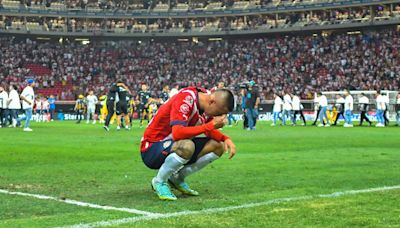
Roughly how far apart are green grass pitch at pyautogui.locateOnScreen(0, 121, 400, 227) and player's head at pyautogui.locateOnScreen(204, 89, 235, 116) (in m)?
1.06

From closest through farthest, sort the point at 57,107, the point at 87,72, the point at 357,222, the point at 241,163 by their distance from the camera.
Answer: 1. the point at 357,222
2. the point at 241,163
3. the point at 57,107
4. the point at 87,72

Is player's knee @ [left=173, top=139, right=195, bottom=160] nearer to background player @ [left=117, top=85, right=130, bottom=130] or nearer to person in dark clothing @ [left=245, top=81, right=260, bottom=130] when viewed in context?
background player @ [left=117, top=85, right=130, bottom=130]

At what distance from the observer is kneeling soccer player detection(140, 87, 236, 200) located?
7.58 meters

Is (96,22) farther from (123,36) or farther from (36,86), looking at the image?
(36,86)

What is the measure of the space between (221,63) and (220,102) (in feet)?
207

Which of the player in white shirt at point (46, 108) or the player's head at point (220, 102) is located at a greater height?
the player's head at point (220, 102)

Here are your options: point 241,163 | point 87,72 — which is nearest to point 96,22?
point 87,72

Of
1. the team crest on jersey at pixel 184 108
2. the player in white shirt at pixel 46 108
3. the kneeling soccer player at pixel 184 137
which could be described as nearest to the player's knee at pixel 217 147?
the kneeling soccer player at pixel 184 137

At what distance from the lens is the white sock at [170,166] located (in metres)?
7.85

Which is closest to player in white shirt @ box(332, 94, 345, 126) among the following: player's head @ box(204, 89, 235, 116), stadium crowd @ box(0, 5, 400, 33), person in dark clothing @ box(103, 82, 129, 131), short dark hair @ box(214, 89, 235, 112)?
person in dark clothing @ box(103, 82, 129, 131)

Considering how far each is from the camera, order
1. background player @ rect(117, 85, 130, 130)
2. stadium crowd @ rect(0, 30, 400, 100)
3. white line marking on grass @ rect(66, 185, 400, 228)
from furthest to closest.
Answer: stadium crowd @ rect(0, 30, 400, 100)
background player @ rect(117, 85, 130, 130)
white line marking on grass @ rect(66, 185, 400, 228)

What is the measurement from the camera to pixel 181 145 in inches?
306

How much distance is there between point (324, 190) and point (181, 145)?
215cm

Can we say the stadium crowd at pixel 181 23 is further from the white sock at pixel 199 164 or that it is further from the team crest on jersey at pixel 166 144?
the team crest on jersey at pixel 166 144
